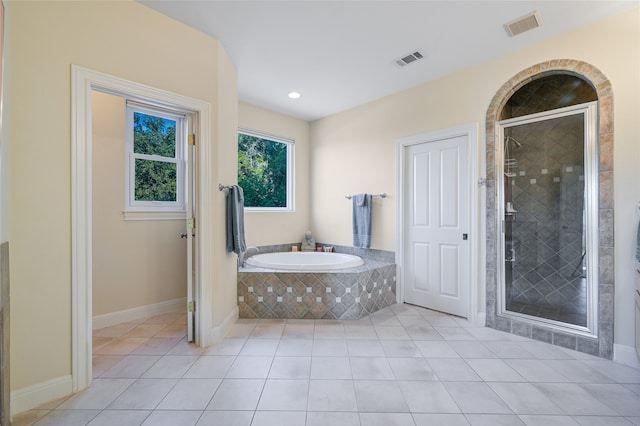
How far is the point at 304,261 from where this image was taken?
4.05 meters

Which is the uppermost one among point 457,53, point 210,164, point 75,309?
point 457,53

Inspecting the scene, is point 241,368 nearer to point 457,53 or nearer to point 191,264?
point 191,264

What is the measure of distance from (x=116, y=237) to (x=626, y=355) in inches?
174

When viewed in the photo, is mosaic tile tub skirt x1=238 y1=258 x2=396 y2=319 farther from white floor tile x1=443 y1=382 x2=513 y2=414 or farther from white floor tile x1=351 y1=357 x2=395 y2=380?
Answer: white floor tile x1=443 y1=382 x2=513 y2=414

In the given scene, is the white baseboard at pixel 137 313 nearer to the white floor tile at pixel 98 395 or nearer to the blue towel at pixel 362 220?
the white floor tile at pixel 98 395

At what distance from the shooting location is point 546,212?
288 centimetres

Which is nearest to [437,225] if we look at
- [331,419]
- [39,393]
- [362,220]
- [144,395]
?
[362,220]

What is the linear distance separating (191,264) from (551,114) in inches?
133

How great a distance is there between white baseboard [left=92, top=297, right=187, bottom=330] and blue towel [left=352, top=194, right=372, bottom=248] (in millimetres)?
2260

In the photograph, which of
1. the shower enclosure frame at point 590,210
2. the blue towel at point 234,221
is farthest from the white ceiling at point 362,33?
the blue towel at point 234,221

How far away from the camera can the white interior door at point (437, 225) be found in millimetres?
3061

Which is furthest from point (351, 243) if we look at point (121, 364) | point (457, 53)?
point (121, 364)

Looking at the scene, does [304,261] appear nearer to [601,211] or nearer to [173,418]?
[173,418]

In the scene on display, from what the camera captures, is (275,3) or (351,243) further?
(351,243)
